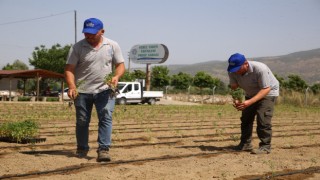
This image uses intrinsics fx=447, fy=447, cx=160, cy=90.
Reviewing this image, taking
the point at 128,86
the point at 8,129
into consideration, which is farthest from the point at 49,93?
the point at 8,129

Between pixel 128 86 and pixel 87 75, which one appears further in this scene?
pixel 128 86

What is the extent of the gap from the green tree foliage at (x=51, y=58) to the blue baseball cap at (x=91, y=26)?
5096cm

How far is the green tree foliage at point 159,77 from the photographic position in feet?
173

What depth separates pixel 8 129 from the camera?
24.9ft

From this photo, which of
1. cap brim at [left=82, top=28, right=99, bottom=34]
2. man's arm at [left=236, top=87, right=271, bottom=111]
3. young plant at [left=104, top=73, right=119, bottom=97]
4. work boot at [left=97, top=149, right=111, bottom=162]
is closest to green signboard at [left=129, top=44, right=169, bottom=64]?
man's arm at [left=236, top=87, right=271, bottom=111]

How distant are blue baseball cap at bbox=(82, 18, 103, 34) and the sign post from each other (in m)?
34.5

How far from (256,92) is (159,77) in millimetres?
45759

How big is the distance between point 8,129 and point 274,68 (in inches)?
7515

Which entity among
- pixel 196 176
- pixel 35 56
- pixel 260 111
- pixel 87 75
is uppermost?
pixel 35 56

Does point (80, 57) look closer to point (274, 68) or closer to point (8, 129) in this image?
point (8, 129)

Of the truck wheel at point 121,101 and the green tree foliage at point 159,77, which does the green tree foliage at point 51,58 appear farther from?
the truck wheel at point 121,101

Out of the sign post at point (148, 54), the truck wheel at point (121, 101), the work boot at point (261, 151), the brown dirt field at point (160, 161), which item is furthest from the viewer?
the sign post at point (148, 54)

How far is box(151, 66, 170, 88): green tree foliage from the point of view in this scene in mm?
52875

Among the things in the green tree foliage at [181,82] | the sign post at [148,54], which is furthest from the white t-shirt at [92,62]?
the green tree foliage at [181,82]
